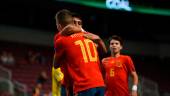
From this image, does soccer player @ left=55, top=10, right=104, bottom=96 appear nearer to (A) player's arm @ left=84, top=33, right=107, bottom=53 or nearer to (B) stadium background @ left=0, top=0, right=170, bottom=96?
(A) player's arm @ left=84, top=33, right=107, bottom=53

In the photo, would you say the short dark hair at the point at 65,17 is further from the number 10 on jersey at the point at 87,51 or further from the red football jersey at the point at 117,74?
the red football jersey at the point at 117,74

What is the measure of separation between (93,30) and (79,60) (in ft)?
66.2

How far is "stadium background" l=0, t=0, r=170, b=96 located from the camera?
803 inches

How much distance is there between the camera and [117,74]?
24.3 ft

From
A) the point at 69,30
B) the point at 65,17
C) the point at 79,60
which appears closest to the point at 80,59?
the point at 79,60

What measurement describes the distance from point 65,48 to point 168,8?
65.1 feet

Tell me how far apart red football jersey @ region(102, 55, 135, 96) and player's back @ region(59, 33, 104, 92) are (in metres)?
2.05

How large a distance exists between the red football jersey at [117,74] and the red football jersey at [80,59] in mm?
2055

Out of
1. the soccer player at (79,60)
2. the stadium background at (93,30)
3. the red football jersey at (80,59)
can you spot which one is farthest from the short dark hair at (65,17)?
the stadium background at (93,30)

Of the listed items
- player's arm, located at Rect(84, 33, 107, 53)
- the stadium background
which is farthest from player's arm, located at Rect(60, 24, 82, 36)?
the stadium background

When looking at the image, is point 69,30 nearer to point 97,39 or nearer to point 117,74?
point 97,39

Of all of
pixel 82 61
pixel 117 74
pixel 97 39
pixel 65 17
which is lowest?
pixel 117 74

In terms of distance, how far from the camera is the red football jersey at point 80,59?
5199mm

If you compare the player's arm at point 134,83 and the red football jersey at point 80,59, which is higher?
the red football jersey at point 80,59
